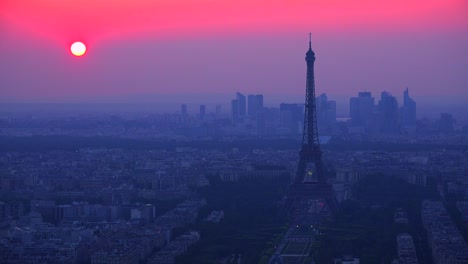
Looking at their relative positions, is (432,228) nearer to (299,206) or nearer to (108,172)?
(299,206)

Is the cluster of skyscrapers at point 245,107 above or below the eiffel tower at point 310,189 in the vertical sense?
above

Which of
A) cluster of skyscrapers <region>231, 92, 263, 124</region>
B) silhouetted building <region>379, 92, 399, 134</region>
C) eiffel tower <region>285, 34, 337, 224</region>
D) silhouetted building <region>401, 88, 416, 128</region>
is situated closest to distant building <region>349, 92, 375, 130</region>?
silhouetted building <region>379, 92, 399, 134</region>

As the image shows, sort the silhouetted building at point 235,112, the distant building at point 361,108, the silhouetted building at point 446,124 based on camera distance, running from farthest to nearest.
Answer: the silhouetted building at point 235,112, the distant building at point 361,108, the silhouetted building at point 446,124

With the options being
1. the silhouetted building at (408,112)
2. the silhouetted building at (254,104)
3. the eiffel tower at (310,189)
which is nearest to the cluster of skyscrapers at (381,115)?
the silhouetted building at (408,112)

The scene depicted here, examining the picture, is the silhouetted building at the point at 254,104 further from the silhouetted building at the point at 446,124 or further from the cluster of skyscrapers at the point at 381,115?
the silhouetted building at the point at 446,124

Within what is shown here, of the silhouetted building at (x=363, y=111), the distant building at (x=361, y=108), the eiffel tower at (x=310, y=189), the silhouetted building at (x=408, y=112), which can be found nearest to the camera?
the eiffel tower at (x=310, y=189)

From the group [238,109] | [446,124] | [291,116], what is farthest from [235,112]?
[446,124]

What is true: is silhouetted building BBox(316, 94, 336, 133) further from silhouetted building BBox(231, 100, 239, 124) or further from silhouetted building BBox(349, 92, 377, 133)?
silhouetted building BBox(231, 100, 239, 124)
